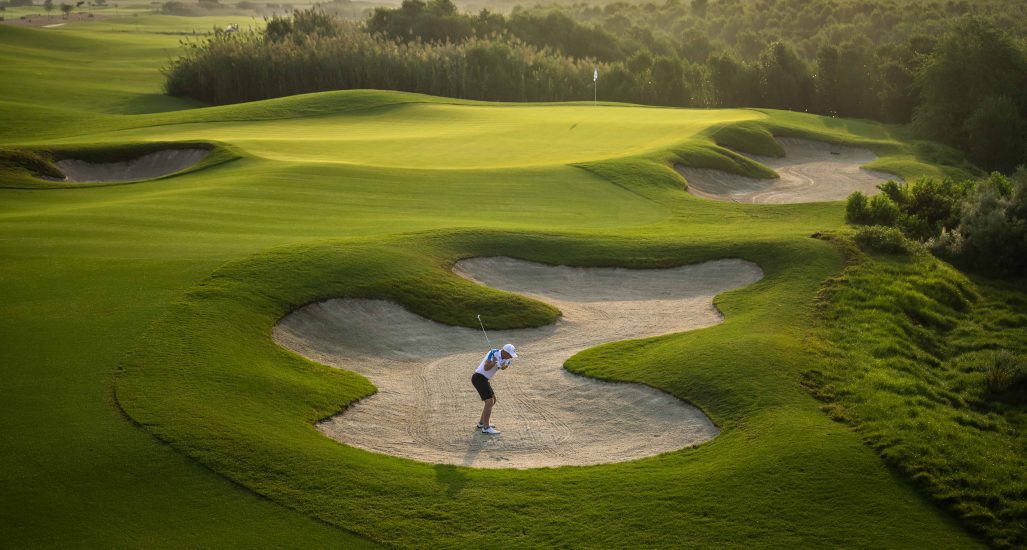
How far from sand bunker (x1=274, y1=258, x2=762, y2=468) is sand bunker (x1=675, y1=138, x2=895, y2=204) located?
1450cm

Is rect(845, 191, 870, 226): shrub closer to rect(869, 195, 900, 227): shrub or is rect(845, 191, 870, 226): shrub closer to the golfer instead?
rect(869, 195, 900, 227): shrub

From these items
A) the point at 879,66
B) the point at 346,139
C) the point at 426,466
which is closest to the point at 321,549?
the point at 426,466

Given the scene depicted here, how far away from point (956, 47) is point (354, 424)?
5508cm

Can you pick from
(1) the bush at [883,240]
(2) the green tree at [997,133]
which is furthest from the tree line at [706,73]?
(1) the bush at [883,240]

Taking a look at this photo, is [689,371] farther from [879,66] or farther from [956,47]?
[879,66]

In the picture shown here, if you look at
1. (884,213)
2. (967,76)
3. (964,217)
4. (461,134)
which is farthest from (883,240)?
(967,76)

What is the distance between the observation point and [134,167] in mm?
36344

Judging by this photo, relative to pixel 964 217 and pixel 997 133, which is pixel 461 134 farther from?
pixel 997 133

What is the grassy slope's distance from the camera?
13.2 metres

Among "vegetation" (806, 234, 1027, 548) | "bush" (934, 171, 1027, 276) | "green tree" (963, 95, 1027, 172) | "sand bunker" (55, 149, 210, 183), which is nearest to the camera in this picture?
"vegetation" (806, 234, 1027, 548)

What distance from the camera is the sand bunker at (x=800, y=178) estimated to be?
4062cm

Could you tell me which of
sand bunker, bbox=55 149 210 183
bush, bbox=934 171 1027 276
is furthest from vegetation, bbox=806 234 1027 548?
sand bunker, bbox=55 149 210 183

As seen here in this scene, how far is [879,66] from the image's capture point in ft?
233

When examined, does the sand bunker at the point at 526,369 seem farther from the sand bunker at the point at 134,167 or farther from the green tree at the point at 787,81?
the green tree at the point at 787,81
